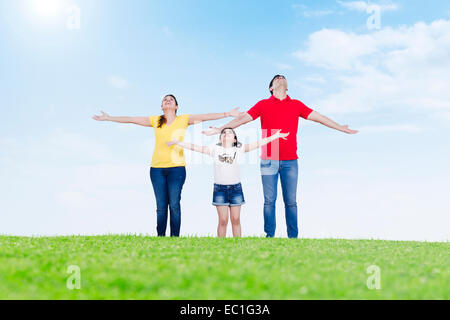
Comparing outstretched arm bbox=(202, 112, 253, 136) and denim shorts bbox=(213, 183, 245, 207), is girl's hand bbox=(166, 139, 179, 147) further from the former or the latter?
denim shorts bbox=(213, 183, 245, 207)

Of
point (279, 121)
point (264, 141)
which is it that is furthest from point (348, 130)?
point (264, 141)

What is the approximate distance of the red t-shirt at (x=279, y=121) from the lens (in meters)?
11.9

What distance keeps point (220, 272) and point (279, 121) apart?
5690mm

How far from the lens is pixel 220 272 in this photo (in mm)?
7223

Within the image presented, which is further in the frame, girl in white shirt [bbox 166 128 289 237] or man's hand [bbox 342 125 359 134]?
man's hand [bbox 342 125 359 134]

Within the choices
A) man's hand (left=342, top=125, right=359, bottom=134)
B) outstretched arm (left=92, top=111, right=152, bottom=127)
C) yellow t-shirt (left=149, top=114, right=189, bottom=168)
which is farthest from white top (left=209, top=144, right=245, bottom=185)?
man's hand (left=342, top=125, right=359, bottom=134)

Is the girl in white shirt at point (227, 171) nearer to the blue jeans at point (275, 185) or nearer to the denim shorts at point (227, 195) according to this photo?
the denim shorts at point (227, 195)

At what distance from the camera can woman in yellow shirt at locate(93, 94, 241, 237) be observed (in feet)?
39.9

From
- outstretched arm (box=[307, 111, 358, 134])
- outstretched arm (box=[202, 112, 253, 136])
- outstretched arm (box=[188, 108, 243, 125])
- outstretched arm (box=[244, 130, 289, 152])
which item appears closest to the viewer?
outstretched arm (box=[244, 130, 289, 152])

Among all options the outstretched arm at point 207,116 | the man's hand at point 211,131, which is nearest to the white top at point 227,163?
the man's hand at point 211,131

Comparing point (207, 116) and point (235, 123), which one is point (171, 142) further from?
point (235, 123)

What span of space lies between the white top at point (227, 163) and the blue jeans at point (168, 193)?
896 millimetres

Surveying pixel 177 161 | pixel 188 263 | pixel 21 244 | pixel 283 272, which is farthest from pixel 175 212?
pixel 283 272

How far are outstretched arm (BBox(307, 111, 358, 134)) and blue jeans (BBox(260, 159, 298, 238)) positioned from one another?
4.96 feet
